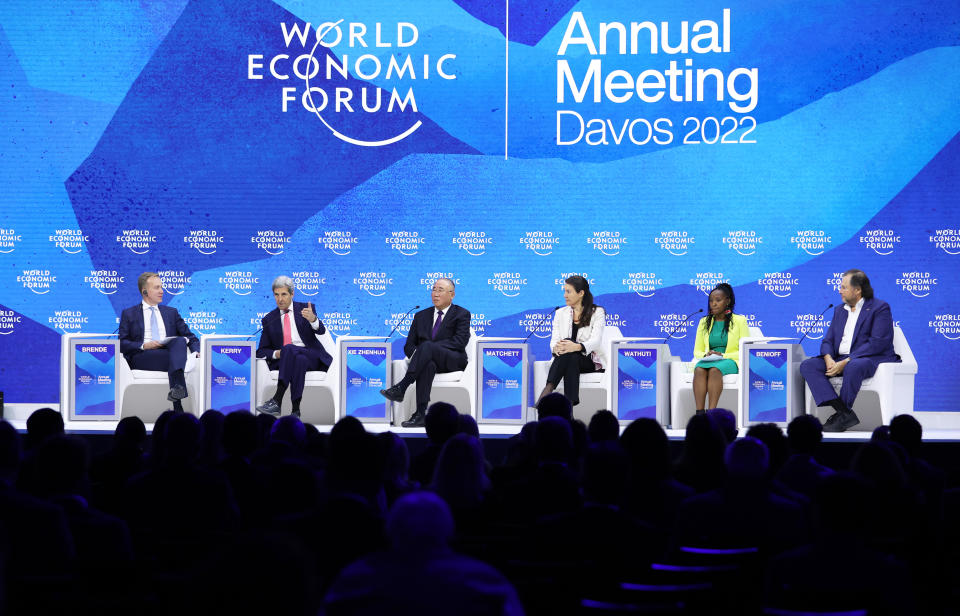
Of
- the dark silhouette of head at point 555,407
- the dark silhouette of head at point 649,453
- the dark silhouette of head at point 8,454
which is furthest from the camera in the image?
the dark silhouette of head at point 555,407

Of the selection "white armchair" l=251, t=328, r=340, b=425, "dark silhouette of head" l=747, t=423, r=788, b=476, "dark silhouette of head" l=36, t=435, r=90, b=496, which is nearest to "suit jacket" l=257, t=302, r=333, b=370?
"white armchair" l=251, t=328, r=340, b=425

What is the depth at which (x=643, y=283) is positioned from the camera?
31.8 feet

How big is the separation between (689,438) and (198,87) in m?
7.11

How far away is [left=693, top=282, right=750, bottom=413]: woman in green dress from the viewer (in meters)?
8.34

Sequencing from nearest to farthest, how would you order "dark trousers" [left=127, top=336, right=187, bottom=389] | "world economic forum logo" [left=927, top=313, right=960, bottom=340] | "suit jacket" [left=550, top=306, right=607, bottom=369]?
"suit jacket" [left=550, top=306, right=607, bottom=369] < "dark trousers" [left=127, top=336, right=187, bottom=389] < "world economic forum logo" [left=927, top=313, right=960, bottom=340]

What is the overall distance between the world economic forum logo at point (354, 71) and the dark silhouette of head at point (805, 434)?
20.2 feet

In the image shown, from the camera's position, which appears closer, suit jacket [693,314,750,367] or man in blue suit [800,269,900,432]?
man in blue suit [800,269,900,432]

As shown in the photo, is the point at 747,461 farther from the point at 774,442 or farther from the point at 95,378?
the point at 95,378

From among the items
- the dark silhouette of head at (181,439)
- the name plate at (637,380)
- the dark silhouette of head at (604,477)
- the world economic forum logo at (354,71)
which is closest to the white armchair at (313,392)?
the name plate at (637,380)

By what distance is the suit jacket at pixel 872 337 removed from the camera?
26.7ft

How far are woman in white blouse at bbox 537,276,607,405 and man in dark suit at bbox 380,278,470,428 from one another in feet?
2.33

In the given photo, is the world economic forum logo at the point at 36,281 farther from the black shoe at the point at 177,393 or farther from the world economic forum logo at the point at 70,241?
the black shoe at the point at 177,393

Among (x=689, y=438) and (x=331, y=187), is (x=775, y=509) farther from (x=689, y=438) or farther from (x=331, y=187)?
(x=331, y=187)

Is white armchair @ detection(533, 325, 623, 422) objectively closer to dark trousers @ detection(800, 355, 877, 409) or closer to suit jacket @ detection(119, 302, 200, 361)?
dark trousers @ detection(800, 355, 877, 409)
